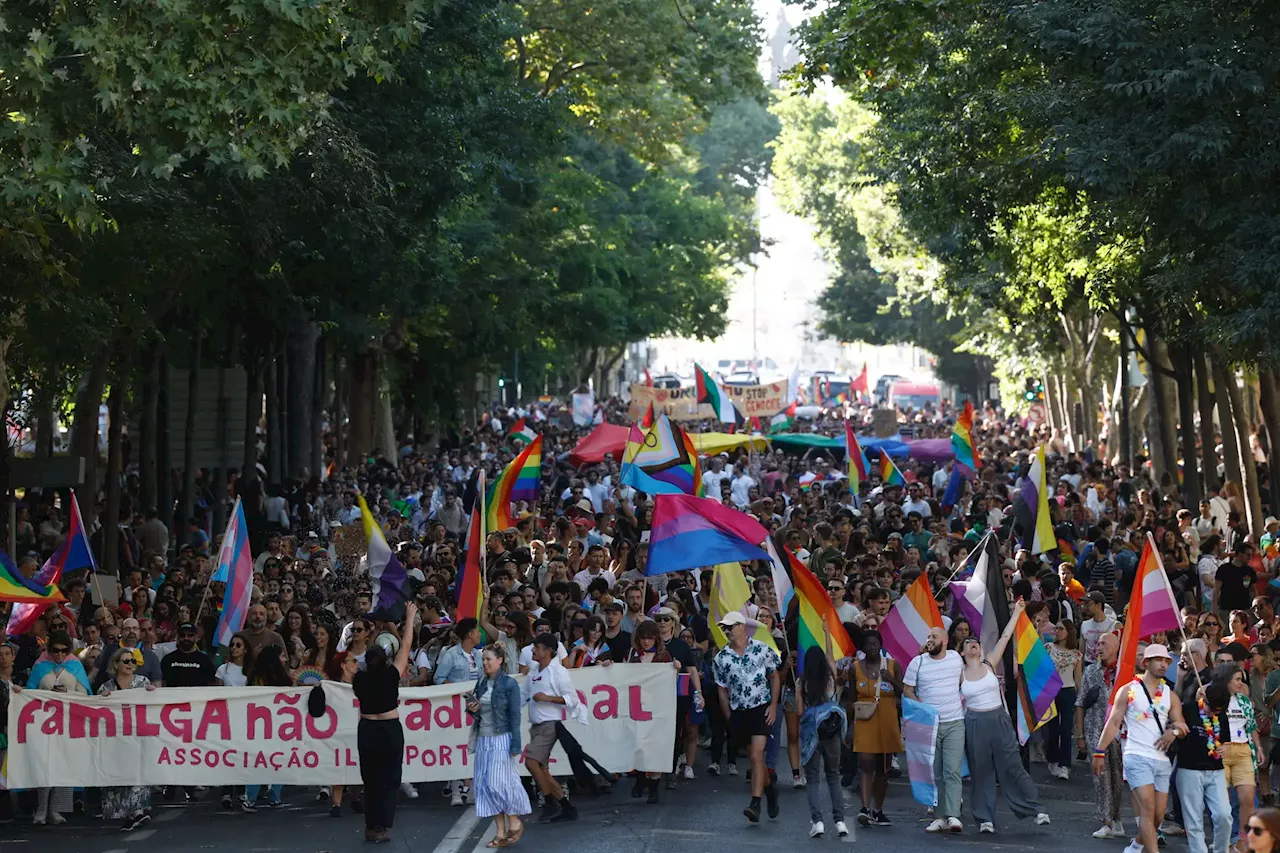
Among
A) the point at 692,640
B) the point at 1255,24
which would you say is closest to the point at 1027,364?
the point at 1255,24

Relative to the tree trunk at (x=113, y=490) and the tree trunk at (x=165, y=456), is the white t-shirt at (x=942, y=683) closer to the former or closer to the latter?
the tree trunk at (x=113, y=490)

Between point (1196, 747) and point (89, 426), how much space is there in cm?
1694

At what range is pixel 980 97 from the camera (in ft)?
72.0

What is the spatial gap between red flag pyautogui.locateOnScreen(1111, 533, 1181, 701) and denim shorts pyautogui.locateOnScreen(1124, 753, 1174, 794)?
90 cm

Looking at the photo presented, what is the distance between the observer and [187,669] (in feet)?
46.5

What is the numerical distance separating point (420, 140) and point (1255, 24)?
10274mm

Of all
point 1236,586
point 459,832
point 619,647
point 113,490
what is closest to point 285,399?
point 113,490

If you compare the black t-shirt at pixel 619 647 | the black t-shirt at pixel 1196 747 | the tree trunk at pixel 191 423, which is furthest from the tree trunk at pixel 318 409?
the black t-shirt at pixel 1196 747

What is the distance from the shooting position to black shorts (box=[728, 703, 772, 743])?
43.5ft

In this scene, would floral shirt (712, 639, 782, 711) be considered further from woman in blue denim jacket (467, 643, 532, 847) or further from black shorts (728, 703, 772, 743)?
woman in blue denim jacket (467, 643, 532, 847)

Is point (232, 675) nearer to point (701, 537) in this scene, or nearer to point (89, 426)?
point (701, 537)

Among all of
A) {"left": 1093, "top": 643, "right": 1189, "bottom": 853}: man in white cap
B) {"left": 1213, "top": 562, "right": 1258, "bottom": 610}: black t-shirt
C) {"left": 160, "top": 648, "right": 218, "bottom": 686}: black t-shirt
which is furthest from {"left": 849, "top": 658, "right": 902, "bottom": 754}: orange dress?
{"left": 1213, "top": 562, "right": 1258, "bottom": 610}: black t-shirt

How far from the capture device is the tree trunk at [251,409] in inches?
1174

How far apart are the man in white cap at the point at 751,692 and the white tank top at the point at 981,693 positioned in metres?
1.26
